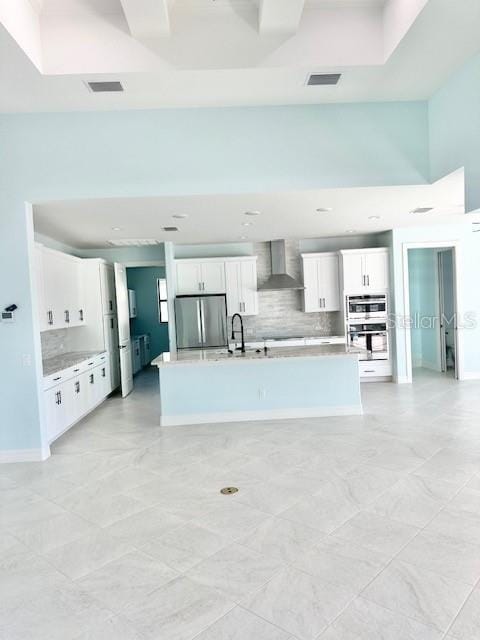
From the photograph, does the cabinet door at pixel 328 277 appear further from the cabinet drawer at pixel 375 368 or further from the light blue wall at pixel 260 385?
the light blue wall at pixel 260 385

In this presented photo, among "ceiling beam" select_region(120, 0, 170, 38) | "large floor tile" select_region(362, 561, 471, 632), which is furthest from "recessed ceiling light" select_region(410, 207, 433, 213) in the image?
"large floor tile" select_region(362, 561, 471, 632)

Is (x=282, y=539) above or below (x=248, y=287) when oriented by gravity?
below

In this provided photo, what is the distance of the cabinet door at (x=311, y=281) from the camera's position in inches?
313

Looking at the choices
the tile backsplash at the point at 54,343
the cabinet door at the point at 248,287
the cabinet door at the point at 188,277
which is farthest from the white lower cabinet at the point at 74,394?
the cabinet door at the point at 248,287

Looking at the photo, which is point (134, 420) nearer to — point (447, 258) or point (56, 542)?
point (56, 542)

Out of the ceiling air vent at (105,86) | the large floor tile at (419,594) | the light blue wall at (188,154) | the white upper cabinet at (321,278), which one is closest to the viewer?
the large floor tile at (419,594)

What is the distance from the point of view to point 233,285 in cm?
789

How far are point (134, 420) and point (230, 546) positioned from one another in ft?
11.5

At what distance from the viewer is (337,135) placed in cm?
429

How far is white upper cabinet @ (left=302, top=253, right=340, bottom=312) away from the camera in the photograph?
7.95 meters

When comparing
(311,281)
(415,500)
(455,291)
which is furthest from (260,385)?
(455,291)

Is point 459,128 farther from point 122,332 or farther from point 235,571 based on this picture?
point 122,332

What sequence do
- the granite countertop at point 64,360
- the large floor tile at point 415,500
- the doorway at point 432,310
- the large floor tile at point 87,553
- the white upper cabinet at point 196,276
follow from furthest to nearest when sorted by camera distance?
1. the white upper cabinet at point 196,276
2. the doorway at point 432,310
3. the granite countertop at point 64,360
4. the large floor tile at point 415,500
5. the large floor tile at point 87,553

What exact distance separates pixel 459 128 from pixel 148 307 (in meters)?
8.67
